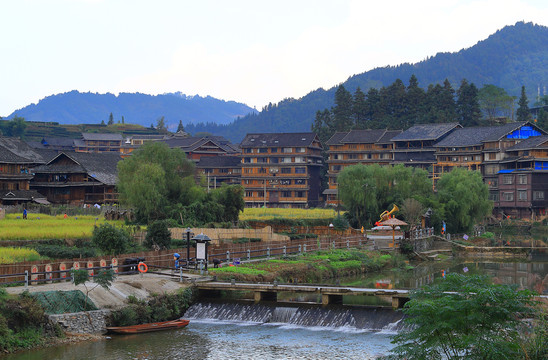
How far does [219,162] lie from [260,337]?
11157 cm

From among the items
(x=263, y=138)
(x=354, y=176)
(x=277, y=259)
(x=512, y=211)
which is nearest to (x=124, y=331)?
(x=277, y=259)

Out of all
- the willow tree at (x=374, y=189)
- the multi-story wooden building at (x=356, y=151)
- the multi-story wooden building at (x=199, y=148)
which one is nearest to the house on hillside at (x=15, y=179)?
the willow tree at (x=374, y=189)

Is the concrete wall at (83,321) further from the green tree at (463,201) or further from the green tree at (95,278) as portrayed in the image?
the green tree at (463,201)

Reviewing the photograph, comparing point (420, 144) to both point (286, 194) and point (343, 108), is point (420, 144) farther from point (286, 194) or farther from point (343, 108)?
point (343, 108)

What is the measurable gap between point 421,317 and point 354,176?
62.9 m

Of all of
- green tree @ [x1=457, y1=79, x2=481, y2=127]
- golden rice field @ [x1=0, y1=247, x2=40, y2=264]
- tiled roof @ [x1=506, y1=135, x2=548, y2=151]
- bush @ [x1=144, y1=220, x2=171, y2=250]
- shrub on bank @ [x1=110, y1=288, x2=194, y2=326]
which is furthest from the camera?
green tree @ [x1=457, y1=79, x2=481, y2=127]

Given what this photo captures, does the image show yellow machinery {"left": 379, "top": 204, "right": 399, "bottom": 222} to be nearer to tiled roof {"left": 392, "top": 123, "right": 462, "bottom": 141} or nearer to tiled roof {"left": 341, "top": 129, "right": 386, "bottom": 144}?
tiled roof {"left": 392, "top": 123, "right": 462, "bottom": 141}

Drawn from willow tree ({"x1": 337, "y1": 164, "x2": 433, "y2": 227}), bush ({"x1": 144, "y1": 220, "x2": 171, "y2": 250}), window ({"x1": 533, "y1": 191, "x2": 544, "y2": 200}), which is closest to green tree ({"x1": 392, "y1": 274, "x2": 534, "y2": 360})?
bush ({"x1": 144, "y1": 220, "x2": 171, "y2": 250})

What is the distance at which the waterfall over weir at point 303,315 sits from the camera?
3319 cm

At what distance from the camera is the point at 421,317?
66.8ft

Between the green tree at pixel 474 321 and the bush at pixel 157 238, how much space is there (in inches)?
1270

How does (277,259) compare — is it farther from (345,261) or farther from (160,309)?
(160,309)

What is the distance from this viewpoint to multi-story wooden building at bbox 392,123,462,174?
123188 mm

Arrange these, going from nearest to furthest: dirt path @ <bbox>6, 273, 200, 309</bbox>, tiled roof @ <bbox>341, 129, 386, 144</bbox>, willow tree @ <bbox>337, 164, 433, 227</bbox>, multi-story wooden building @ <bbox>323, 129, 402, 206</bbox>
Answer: dirt path @ <bbox>6, 273, 200, 309</bbox> → willow tree @ <bbox>337, 164, 433, 227</bbox> → multi-story wooden building @ <bbox>323, 129, 402, 206</bbox> → tiled roof @ <bbox>341, 129, 386, 144</bbox>
